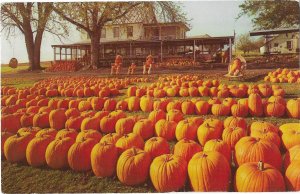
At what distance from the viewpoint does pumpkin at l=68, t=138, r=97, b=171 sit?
12.8 feet

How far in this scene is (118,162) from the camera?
3643mm

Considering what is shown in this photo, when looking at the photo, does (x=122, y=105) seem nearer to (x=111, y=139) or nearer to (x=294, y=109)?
(x=111, y=139)

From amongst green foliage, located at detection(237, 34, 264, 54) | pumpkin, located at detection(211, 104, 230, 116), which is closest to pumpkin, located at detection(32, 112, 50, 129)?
pumpkin, located at detection(211, 104, 230, 116)

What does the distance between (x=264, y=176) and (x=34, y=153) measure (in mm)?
2773

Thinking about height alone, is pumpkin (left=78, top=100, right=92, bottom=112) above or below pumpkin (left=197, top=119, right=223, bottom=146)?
above

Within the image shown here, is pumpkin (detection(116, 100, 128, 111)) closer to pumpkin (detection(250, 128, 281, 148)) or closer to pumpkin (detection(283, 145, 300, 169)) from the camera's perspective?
pumpkin (detection(250, 128, 281, 148))

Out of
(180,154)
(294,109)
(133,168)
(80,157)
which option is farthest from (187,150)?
(294,109)

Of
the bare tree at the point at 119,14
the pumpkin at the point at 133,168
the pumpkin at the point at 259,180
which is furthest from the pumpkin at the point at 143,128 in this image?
the bare tree at the point at 119,14

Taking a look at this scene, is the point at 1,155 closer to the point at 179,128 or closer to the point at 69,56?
the point at 179,128

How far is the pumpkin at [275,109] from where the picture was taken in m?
5.84

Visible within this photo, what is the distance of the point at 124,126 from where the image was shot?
16.8ft

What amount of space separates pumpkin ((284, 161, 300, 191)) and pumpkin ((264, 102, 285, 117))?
2.73 meters

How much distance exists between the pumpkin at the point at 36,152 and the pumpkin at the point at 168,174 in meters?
1.57

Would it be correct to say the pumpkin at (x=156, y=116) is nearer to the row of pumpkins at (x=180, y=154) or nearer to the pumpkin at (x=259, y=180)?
the row of pumpkins at (x=180, y=154)
